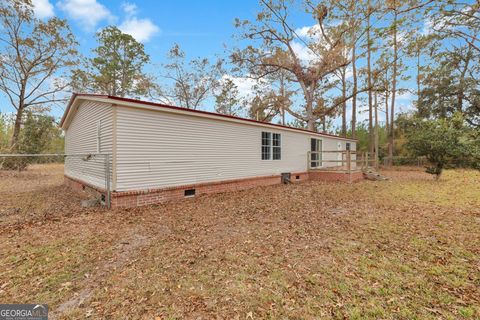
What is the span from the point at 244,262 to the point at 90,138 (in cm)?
780

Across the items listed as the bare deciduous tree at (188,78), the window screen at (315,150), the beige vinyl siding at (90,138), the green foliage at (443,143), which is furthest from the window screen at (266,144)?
the bare deciduous tree at (188,78)

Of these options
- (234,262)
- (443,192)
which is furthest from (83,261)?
(443,192)

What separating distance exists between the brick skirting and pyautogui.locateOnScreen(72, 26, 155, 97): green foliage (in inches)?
523

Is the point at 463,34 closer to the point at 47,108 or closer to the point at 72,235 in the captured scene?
the point at 72,235

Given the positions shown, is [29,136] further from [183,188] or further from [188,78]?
[183,188]

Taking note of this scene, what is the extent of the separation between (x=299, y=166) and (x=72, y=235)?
1101cm

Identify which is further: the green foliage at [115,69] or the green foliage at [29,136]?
the green foliage at [115,69]

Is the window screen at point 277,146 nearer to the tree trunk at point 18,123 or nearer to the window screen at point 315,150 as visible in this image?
the window screen at point 315,150

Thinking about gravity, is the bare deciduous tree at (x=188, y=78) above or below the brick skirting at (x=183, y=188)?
above

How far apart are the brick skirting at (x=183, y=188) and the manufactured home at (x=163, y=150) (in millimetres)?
27

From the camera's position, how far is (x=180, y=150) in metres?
7.55

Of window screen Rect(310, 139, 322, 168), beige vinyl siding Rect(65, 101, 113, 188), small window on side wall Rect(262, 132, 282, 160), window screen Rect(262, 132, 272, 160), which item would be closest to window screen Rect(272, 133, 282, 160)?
small window on side wall Rect(262, 132, 282, 160)

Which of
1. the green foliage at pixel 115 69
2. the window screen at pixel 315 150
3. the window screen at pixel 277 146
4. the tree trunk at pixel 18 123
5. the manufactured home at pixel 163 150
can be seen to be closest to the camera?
the manufactured home at pixel 163 150

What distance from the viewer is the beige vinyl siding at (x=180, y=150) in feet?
20.9
